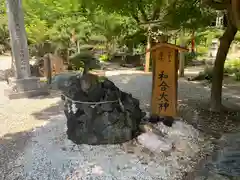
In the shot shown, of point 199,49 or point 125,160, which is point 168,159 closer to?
point 125,160

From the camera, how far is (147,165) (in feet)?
12.4

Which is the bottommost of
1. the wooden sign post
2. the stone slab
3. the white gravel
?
the white gravel

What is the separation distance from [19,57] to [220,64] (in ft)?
16.8

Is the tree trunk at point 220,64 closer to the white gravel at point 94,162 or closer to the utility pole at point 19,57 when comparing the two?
the white gravel at point 94,162

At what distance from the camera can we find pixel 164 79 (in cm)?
471

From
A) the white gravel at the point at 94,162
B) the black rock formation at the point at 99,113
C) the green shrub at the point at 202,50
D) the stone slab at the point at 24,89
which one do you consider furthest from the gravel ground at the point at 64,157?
the green shrub at the point at 202,50

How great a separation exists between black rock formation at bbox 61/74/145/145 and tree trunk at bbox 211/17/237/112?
2.32 m

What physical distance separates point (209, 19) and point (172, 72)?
2407mm

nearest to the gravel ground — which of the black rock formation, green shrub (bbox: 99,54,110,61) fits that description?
the black rock formation

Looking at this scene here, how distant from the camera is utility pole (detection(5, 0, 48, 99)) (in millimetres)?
7272

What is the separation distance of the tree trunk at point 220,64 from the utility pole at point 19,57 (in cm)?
450

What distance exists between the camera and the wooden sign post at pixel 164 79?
4648 millimetres

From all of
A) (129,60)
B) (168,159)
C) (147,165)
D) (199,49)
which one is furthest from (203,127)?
(199,49)

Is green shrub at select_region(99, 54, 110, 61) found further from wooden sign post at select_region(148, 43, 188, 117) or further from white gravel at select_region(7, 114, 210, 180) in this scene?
white gravel at select_region(7, 114, 210, 180)
